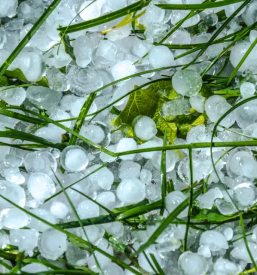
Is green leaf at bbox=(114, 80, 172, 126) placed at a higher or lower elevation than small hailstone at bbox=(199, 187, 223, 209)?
higher

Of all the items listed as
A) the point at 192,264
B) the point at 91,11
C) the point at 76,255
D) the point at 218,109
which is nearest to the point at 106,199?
the point at 76,255

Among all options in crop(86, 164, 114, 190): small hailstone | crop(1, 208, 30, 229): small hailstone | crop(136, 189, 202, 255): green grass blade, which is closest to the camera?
crop(136, 189, 202, 255): green grass blade

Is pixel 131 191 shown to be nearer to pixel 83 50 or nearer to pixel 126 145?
pixel 126 145

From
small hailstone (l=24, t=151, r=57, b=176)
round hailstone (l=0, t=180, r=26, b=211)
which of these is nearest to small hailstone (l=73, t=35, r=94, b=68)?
small hailstone (l=24, t=151, r=57, b=176)

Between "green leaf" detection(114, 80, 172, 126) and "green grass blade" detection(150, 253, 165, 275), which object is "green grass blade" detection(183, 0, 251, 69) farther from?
"green grass blade" detection(150, 253, 165, 275)

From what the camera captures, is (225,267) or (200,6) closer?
(225,267)

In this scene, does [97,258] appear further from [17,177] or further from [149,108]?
[149,108]

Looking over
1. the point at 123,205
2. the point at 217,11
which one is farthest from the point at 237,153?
the point at 217,11
